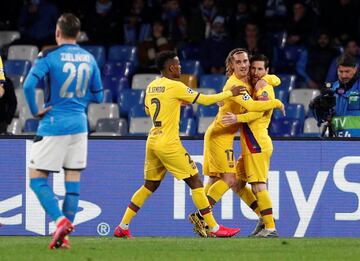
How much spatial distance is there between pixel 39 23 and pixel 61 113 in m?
10.2

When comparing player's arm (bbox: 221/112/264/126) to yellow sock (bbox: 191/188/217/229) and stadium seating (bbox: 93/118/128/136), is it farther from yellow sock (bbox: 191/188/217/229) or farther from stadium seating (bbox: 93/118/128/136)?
stadium seating (bbox: 93/118/128/136)

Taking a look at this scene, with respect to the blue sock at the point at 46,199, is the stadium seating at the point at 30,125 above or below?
above

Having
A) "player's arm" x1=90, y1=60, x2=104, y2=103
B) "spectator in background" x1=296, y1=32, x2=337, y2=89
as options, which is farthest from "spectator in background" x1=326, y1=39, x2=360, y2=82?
"player's arm" x1=90, y1=60, x2=104, y2=103

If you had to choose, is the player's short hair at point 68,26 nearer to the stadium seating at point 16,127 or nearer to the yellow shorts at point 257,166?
the yellow shorts at point 257,166

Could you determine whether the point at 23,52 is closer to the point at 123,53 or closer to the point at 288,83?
the point at 123,53

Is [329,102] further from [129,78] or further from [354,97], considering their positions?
[129,78]

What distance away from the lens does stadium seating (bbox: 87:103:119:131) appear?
744 inches

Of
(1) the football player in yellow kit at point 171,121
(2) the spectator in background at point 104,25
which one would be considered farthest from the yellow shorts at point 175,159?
(2) the spectator in background at point 104,25

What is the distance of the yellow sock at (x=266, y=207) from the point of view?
519 inches

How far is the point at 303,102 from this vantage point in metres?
18.8

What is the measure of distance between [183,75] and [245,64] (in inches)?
252

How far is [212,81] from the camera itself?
19.3 m

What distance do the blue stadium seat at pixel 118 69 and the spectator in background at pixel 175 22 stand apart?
930mm

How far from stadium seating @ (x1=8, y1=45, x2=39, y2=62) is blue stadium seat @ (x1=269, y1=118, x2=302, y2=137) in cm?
454
